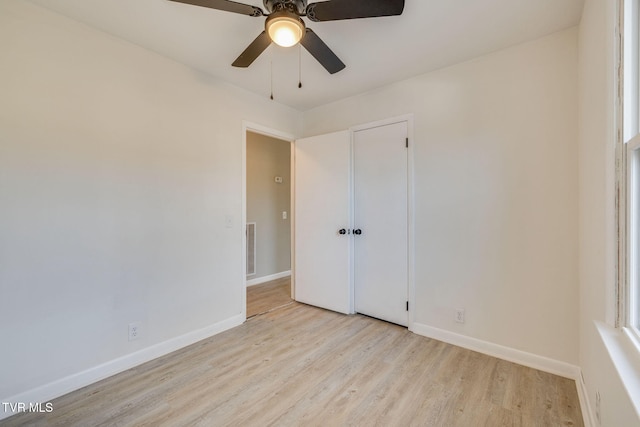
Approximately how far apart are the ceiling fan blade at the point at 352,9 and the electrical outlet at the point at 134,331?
2481 mm

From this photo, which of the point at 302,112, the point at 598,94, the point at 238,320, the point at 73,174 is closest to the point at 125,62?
the point at 73,174

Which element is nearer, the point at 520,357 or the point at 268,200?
the point at 520,357

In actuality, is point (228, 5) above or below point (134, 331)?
above

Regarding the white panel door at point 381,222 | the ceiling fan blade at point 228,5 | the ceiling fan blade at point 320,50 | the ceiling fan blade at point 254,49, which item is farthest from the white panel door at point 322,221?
the ceiling fan blade at point 228,5

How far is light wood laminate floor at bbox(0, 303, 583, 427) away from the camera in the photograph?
1.56m

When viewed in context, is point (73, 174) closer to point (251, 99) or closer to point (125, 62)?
point (125, 62)

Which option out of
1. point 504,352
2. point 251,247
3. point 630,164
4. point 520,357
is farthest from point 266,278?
point 630,164

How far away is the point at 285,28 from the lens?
4.55 ft

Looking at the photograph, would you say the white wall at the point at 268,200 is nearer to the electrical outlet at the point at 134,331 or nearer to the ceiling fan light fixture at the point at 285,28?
the electrical outlet at the point at 134,331

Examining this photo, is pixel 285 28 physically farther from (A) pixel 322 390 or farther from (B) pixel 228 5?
(A) pixel 322 390

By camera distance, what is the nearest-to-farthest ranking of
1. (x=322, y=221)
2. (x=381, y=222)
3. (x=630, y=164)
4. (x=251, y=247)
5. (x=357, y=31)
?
1. (x=630, y=164)
2. (x=357, y=31)
3. (x=381, y=222)
4. (x=322, y=221)
5. (x=251, y=247)

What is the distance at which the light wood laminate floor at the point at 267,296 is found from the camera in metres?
3.29

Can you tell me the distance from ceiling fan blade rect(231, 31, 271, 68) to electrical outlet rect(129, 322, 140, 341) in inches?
83.6

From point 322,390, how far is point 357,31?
Result: 2526mm
